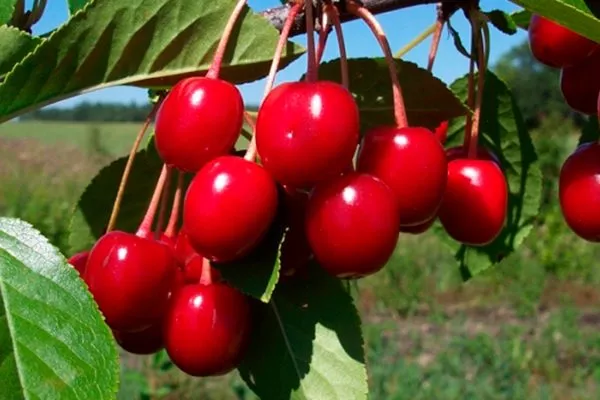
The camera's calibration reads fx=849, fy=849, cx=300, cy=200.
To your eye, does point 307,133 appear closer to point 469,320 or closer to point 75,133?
point 469,320

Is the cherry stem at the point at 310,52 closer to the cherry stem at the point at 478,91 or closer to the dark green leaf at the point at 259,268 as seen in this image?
the dark green leaf at the point at 259,268

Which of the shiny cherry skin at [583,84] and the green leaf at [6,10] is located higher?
the green leaf at [6,10]

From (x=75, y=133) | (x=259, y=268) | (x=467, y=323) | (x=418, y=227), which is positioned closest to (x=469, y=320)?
(x=467, y=323)

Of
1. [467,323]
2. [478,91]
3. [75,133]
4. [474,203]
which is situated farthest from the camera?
[75,133]

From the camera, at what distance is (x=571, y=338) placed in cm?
673

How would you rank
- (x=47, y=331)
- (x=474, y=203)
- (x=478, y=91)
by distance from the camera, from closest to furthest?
(x=47, y=331), (x=474, y=203), (x=478, y=91)

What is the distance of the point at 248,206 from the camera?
2.07 ft

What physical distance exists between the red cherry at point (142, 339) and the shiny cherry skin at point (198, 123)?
0.17 meters

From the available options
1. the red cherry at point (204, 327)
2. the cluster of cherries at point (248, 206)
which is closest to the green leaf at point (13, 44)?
the cluster of cherries at point (248, 206)

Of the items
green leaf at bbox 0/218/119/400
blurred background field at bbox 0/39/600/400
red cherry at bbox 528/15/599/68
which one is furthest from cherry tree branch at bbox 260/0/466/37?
blurred background field at bbox 0/39/600/400

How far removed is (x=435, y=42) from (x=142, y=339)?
→ 500 mm

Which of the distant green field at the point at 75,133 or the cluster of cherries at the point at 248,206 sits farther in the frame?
the distant green field at the point at 75,133

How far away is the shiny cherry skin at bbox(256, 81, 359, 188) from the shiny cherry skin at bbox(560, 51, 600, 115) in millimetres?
369

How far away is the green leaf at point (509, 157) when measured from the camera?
3.96 ft
